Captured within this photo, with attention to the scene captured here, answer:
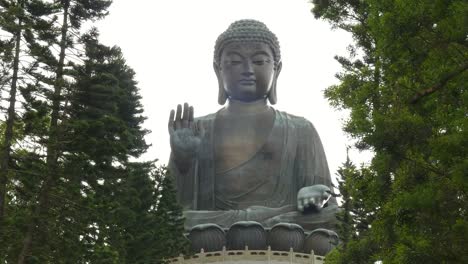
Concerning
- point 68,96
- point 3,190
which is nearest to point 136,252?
point 68,96

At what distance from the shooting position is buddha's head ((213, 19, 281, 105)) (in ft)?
86.3

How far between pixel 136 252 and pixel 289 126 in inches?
370

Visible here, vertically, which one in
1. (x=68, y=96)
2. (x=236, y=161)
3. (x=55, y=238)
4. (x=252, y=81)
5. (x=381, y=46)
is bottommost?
(x=55, y=238)

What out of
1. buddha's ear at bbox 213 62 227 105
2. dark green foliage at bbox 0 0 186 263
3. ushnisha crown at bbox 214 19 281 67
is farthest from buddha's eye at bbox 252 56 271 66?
dark green foliage at bbox 0 0 186 263

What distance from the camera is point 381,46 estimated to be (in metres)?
9.86

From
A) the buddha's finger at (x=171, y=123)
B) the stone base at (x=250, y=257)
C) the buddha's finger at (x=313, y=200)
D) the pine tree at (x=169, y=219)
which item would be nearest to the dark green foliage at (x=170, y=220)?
the pine tree at (x=169, y=219)

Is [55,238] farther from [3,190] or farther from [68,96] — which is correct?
[68,96]

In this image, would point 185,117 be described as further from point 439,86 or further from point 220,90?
point 439,86

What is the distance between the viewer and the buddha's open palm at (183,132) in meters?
24.2

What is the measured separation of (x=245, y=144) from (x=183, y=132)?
2.27 m

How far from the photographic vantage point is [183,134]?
24.4 m

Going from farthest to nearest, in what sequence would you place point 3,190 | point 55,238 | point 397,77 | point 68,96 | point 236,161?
point 236,161 < point 68,96 < point 55,238 < point 3,190 < point 397,77

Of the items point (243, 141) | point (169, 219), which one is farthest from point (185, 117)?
point (169, 219)

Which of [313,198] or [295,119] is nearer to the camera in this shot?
[313,198]
